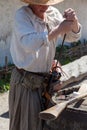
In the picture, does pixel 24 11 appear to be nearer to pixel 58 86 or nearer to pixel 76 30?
pixel 76 30

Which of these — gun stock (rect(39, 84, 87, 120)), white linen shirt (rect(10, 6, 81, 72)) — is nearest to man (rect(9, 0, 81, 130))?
white linen shirt (rect(10, 6, 81, 72))

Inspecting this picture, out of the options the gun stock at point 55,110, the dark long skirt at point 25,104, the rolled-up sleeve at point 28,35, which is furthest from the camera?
the dark long skirt at point 25,104

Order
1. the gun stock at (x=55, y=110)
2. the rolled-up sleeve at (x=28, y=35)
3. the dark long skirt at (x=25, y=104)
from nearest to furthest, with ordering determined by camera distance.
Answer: the gun stock at (x=55, y=110) → the rolled-up sleeve at (x=28, y=35) → the dark long skirt at (x=25, y=104)

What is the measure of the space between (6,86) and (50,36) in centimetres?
410

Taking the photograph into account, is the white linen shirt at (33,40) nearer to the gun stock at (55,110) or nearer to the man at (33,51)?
the man at (33,51)

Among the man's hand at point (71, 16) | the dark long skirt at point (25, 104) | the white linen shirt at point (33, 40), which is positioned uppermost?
the man's hand at point (71, 16)

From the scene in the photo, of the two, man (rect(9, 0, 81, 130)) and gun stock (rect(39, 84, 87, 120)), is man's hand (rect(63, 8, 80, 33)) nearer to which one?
man (rect(9, 0, 81, 130))

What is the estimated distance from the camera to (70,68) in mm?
5320

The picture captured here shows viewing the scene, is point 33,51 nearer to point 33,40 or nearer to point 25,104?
point 33,40

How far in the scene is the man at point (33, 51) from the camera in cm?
376

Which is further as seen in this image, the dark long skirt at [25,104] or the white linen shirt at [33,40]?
the dark long skirt at [25,104]

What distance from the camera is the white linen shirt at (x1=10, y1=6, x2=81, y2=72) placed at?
147 inches

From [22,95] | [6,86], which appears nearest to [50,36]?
[22,95]

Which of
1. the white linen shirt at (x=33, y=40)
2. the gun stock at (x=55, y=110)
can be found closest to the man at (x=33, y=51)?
the white linen shirt at (x=33, y=40)
